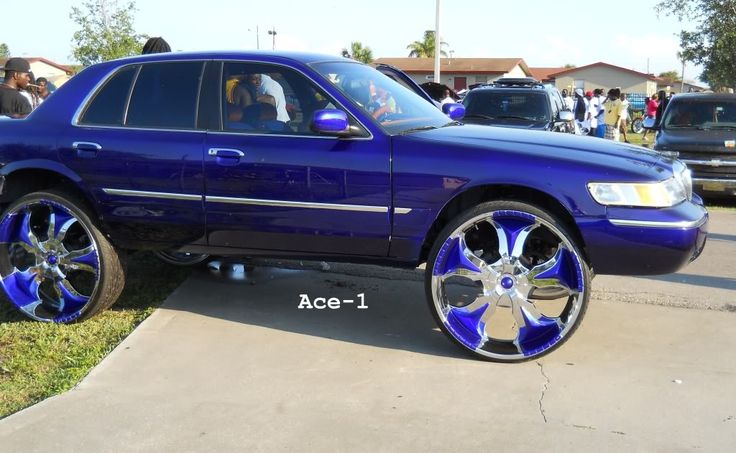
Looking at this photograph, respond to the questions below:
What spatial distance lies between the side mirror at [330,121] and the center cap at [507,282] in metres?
1.28

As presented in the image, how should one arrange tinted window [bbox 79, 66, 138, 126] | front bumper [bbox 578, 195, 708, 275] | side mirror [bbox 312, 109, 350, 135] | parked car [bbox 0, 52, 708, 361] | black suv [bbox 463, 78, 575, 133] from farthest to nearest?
1. black suv [bbox 463, 78, 575, 133]
2. tinted window [bbox 79, 66, 138, 126]
3. side mirror [bbox 312, 109, 350, 135]
4. parked car [bbox 0, 52, 708, 361]
5. front bumper [bbox 578, 195, 708, 275]

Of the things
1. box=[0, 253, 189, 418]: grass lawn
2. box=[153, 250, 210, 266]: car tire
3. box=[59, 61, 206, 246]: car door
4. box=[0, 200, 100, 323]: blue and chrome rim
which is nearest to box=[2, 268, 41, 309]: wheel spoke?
box=[0, 200, 100, 323]: blue and chrome rim

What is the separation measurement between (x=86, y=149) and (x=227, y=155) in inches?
40.5

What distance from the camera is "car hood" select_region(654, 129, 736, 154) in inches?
394

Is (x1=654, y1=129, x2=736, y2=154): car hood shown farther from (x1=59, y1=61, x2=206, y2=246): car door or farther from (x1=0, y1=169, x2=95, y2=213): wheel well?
(x1=0, y1=169, x2=95, y2=213): wheel well

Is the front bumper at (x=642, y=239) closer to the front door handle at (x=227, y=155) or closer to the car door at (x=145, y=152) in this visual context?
the front door handle at (x=227, y=155)

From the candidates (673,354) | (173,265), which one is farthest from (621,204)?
(173,265)

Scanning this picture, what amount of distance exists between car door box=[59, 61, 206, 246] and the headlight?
94.1 inches

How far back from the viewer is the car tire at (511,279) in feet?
12.8

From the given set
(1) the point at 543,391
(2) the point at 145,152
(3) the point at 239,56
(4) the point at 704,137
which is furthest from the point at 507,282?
(4) the point at 704,137

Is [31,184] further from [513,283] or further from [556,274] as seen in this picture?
[556,274]

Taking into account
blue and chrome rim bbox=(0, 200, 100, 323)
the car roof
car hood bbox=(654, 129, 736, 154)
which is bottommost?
blue and chrome rim bbox=(0, 200, 100, 323)

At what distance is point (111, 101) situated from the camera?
465 centimetres

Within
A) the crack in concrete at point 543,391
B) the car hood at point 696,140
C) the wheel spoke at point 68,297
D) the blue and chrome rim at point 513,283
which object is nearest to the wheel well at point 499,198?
the blue and chrome rim at point 513,283
